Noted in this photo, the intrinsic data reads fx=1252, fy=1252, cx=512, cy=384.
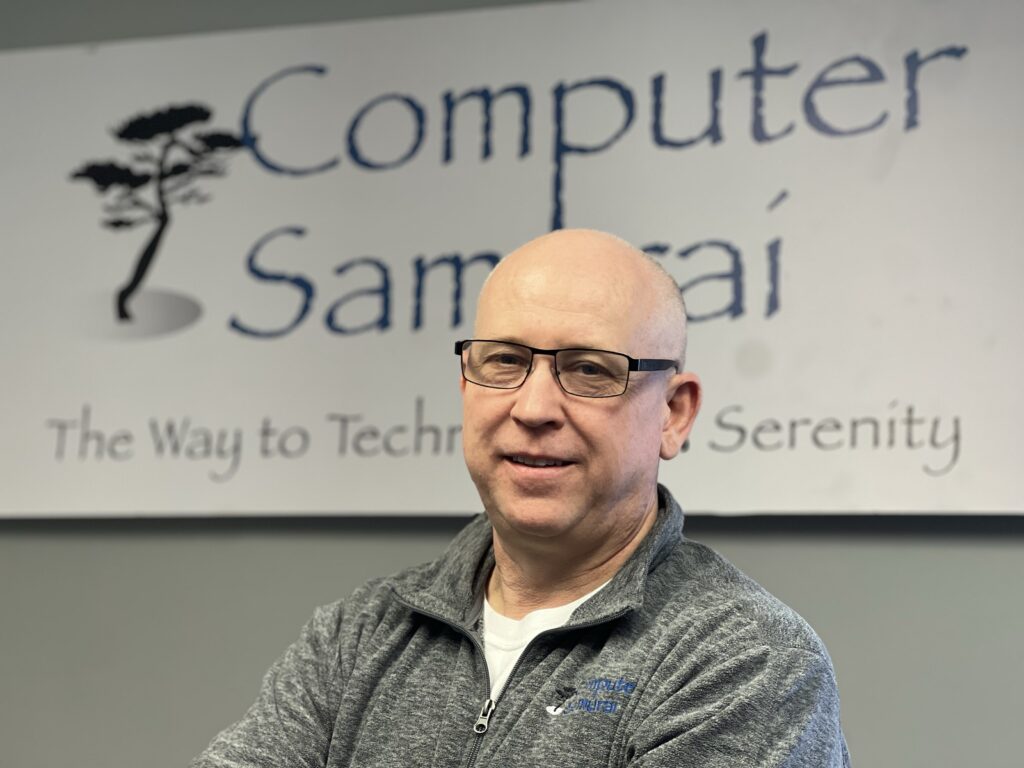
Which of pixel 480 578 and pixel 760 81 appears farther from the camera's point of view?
pixel 760 81

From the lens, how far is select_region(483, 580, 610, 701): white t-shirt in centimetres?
135

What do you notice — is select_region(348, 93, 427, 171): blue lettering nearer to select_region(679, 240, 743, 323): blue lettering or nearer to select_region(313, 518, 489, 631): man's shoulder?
select_region(679, 240, 743, 323): blue lettering

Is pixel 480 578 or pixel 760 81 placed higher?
pixel 760 81

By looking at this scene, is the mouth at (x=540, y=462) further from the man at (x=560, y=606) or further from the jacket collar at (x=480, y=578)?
the jacket collar at (x=480, y=578)

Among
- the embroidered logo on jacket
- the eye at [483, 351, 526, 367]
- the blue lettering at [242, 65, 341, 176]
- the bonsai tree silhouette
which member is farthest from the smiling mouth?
the bonsai tree silhouette

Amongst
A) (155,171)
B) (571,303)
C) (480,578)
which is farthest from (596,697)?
(155,171)

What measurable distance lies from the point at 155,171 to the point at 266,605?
0.86 metres

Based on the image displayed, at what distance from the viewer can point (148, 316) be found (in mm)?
2348

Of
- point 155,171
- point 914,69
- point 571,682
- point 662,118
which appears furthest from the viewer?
point 155,171

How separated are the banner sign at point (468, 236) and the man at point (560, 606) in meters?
0.67

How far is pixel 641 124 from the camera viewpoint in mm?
2182

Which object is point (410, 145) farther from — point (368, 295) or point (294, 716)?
point (294, 716)

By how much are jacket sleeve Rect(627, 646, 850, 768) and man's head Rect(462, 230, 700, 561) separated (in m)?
0.23

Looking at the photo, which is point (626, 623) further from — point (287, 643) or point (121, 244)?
point (121, 244)
